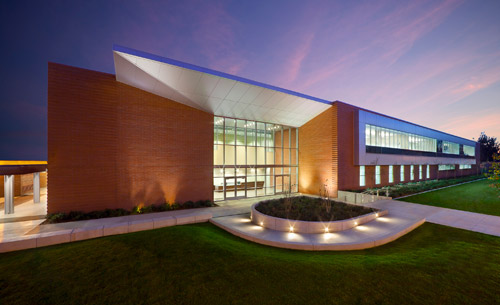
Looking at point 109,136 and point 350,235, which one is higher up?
point 109,136

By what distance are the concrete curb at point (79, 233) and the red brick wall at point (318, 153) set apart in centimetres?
1305

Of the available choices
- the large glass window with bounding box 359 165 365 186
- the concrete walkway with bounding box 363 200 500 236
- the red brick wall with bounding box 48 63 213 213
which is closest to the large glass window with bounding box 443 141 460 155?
the large glass window with bounding box 359 165 365 186

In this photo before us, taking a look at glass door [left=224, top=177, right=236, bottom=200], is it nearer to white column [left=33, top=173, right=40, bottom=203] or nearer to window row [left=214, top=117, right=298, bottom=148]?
window row [left=214, top=117, right=298, bottom=148]

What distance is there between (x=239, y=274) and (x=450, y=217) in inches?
546

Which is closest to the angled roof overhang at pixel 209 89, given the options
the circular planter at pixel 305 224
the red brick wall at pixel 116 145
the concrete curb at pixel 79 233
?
the red brick wall at pixel 116 145

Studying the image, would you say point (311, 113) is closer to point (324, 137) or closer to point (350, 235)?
point (324, 137)

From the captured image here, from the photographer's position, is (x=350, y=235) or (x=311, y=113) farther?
(x=311, y=113)

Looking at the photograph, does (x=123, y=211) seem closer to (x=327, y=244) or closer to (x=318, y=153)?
(x=327, y=244)

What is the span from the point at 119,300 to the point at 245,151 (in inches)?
597

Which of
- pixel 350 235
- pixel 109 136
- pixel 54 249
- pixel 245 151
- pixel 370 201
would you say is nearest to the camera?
pixel 54 249

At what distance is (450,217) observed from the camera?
11742 millimetres

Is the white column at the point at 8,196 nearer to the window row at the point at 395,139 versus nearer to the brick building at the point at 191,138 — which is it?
the brick building at the point at 191,138

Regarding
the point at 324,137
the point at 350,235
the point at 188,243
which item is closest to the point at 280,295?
the point at 188,243

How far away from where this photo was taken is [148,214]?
1286 centimetres
